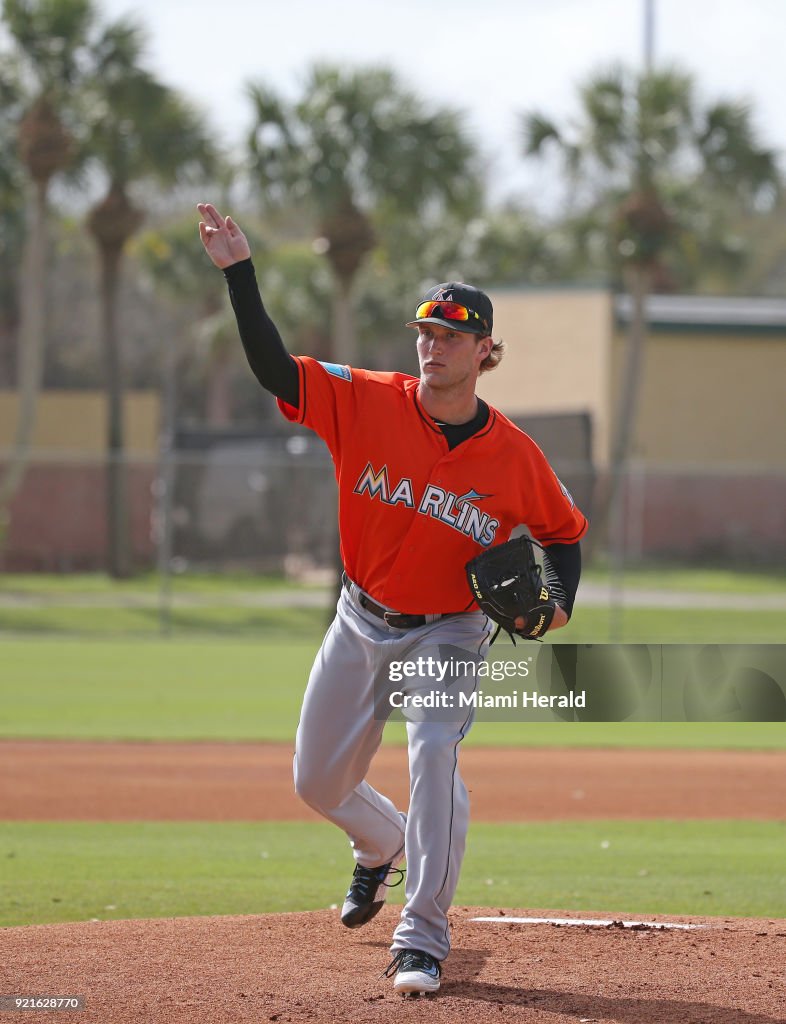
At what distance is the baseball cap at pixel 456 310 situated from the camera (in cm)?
516

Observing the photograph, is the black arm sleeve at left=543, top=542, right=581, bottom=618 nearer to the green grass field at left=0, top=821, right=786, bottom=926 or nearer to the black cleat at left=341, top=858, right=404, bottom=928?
the black cleat at left=341, top=858, right=404, bottom=928

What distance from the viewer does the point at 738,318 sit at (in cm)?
3397

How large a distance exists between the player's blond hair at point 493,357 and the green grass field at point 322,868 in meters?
2.46

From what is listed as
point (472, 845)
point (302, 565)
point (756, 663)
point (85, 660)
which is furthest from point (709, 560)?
point (756, 663)

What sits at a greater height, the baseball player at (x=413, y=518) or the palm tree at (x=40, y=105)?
the palm tree at (x=40, y=105)

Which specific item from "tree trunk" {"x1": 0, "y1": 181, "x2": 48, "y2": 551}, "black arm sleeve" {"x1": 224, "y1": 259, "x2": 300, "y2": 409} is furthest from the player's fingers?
"tree trunk" {"x1": 0, "y1": 181, "x2": 48, "y2": 551}

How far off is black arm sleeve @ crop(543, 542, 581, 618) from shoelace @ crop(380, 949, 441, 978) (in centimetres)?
125

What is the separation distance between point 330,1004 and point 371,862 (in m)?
0.97

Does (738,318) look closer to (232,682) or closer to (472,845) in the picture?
(232,682)

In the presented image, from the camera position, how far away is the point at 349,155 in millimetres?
25922

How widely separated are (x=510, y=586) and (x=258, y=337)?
1153mm

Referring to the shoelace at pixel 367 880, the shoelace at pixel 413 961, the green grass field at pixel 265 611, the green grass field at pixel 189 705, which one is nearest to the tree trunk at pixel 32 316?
the green grass field at pixel 265 611

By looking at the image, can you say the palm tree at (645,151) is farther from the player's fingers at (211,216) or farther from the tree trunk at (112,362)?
the player's fingers at (211,216)

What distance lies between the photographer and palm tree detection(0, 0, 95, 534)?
1043 inches
